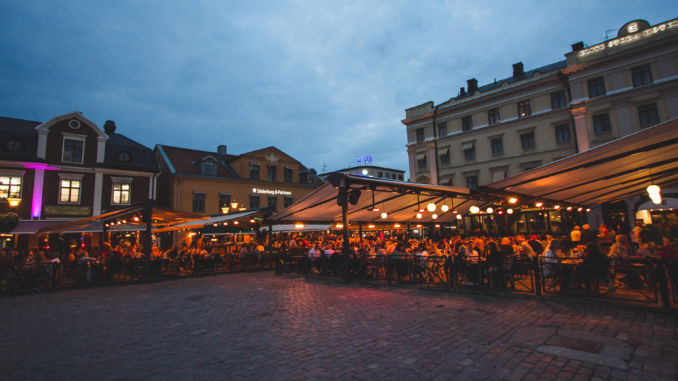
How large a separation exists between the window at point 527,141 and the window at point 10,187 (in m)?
39.0

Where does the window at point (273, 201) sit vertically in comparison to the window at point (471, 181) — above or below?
below

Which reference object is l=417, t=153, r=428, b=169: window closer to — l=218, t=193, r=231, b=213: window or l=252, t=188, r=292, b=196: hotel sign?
l=252, t=188, r=292, b=196: hotel sign

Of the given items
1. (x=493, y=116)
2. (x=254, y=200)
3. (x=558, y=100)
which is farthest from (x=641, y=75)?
(x=254, y=200)

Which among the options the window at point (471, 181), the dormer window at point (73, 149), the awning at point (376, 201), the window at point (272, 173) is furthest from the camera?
the window at point (272, 173)

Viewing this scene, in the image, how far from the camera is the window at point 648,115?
22667 mm

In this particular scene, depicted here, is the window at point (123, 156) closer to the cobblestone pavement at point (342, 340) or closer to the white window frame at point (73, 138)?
the white window frame at point (73, 138)

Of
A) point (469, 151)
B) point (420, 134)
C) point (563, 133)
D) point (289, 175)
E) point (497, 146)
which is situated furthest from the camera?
point (289, 175)

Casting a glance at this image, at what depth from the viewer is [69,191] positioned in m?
22.2

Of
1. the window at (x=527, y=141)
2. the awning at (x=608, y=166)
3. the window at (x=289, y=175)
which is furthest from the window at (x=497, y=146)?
the window at (x=289, y=175)

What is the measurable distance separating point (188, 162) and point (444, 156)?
86.0 feet

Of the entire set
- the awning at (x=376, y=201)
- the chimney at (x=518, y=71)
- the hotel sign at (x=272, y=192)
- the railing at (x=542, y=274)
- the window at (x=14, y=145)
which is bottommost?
the railing at (x=542, y=274)

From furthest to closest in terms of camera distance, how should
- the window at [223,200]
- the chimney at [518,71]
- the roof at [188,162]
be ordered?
1. the chimney at [518,71]
2. the window at [223,200]
3. the roof at [188,162]

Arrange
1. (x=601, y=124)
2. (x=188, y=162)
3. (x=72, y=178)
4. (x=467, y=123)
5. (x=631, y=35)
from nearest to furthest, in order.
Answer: (x=72, y=178) → (x=631, y=35) → (x=601, y=124) → (x=188, y=162) → (x=467, y=123)

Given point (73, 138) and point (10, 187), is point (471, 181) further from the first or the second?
point (10, 187)
